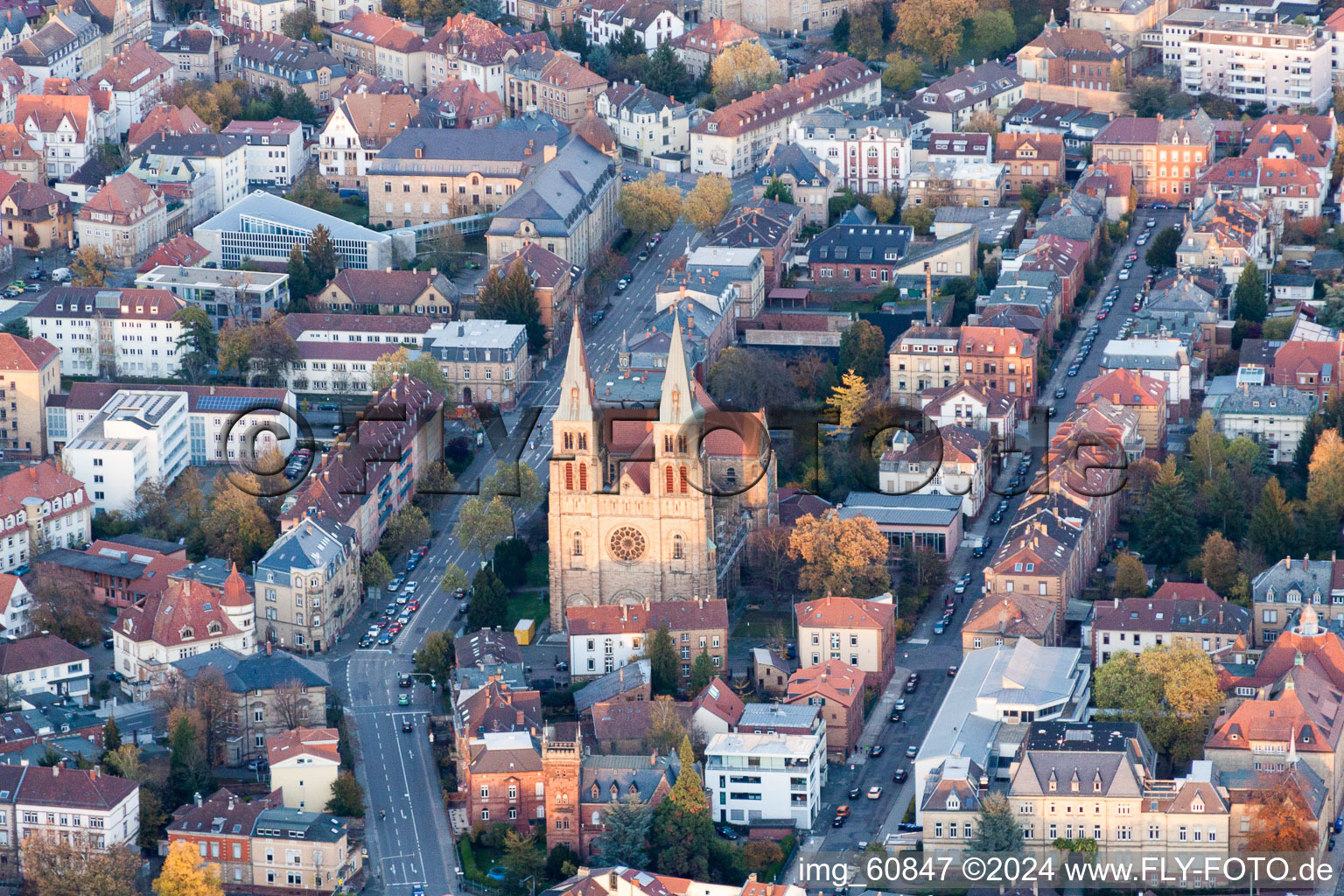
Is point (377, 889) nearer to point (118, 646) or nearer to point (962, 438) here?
point (118, 646)

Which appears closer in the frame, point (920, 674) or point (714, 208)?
point (920, 674)

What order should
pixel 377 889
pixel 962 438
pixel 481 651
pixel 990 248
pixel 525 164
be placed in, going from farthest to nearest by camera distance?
pixel 525 164 < pixel 990 248 < pixel 962 438 < pixel 481 651 < pixel 377 889

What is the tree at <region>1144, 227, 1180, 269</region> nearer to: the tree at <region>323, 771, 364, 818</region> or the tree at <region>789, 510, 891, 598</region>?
the tree at <region>789, 510, 891, 598</region>

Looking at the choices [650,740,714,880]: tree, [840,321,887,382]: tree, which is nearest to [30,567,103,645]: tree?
[650,740,714,880]: tree

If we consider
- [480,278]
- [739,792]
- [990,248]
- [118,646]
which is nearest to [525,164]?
[480,278]

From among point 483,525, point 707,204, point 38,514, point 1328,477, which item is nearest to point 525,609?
point 483,525

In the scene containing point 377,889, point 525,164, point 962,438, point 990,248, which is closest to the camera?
point 377,889

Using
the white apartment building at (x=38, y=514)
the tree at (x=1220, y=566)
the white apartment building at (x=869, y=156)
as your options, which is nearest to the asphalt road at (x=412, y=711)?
the white apartment building at (x=38, y=514)
